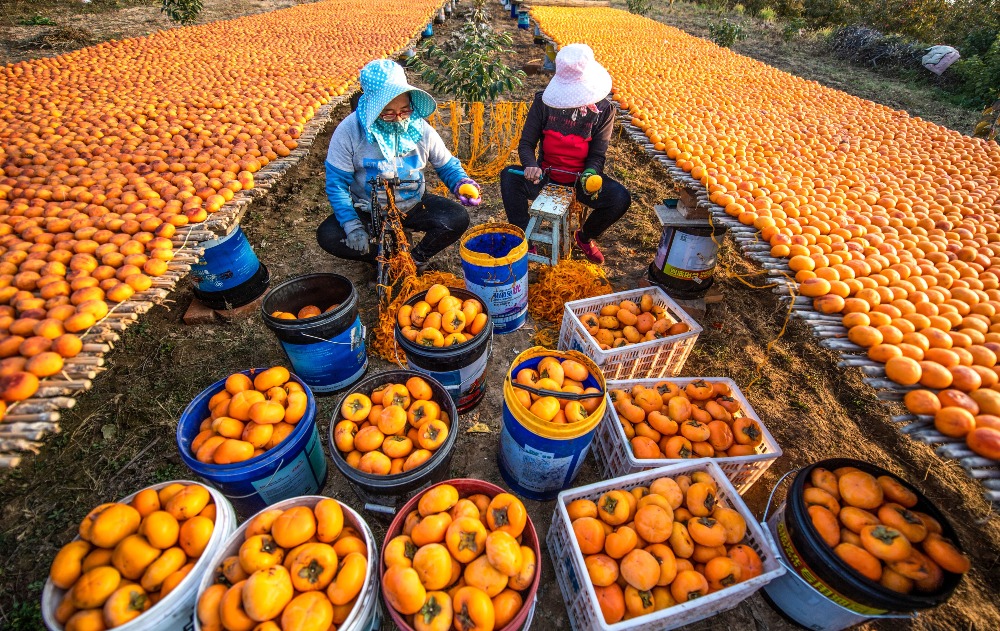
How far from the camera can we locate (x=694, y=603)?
2158 millimetres

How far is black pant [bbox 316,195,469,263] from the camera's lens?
15.7 feet

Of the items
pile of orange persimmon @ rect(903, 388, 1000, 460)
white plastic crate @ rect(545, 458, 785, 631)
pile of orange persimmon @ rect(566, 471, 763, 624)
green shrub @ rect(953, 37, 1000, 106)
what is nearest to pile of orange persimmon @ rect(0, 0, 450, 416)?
white plastic crate @ rect(545, 458, 785, 631)

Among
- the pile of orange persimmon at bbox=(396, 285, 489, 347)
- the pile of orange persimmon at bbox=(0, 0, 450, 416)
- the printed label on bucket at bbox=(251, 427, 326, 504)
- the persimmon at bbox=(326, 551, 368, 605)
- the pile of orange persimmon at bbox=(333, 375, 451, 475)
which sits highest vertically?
the pile of orange persimmon at bbox=(0, 0, 450, 416)

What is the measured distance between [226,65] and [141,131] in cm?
466

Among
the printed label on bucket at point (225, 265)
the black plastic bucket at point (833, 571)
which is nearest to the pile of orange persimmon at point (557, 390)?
the black plastic bucket at point (833, 571)

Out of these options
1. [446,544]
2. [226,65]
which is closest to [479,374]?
[446,544]

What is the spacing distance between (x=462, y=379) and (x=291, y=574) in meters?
1.89

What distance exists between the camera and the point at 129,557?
200cm

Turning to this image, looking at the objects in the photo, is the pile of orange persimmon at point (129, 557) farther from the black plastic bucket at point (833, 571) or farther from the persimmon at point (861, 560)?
the persimmon at point (861, 560)

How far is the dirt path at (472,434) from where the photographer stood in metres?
2.92

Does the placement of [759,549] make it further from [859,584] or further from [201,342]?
[201,342]

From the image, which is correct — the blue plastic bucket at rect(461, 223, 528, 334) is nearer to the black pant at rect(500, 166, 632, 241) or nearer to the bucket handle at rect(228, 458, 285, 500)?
the black pant at rect(500, 166, 632, 241)

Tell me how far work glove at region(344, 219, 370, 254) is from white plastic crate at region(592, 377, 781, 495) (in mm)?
3039

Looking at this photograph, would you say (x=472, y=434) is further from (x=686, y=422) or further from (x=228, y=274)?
(x=228, y=274)
